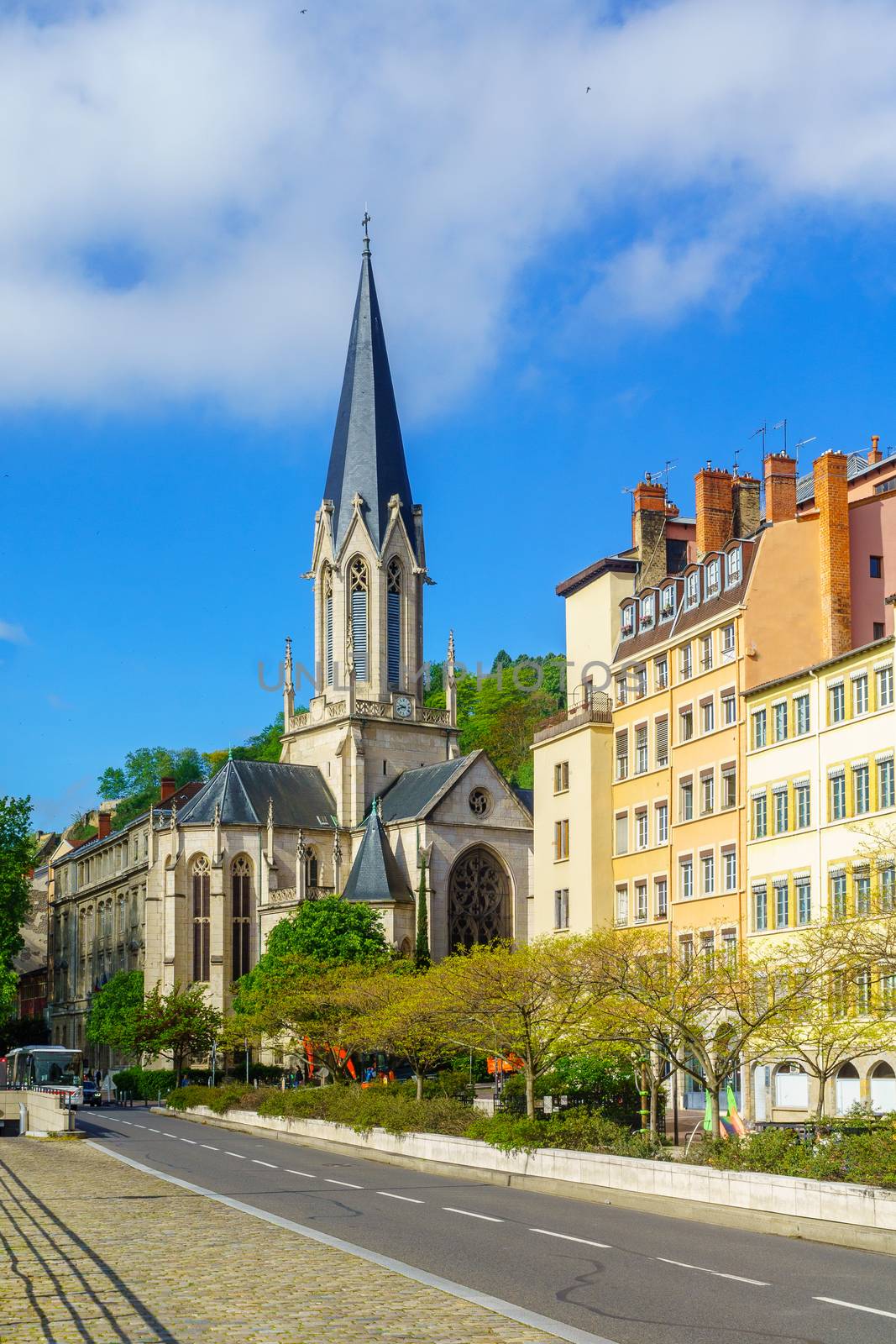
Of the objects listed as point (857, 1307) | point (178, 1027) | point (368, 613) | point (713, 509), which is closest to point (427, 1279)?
point (857, 1307)

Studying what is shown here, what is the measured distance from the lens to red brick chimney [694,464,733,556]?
5394 cm

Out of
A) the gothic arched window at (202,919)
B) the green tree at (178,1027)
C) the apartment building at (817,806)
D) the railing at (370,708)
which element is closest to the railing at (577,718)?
the apartment building at (817,806)

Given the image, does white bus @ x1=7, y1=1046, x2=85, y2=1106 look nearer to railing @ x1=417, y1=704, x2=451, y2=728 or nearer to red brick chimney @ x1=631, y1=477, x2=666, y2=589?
railing @ x1=417, y1=704, x2=451, y2=728

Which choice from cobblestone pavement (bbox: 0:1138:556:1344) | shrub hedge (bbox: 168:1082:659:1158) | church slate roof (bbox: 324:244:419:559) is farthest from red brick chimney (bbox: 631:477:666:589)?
cobblestone pavement (bbox: 0:1138:556:1344)

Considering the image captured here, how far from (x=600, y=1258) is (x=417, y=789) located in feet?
223

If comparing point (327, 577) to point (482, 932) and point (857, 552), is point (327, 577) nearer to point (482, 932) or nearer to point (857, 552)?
point (482, 932)

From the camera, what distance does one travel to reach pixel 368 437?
9425 cm

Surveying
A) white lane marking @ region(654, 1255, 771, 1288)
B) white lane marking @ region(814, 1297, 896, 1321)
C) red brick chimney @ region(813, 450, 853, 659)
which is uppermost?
red brick chimney @ region(813, 450, 853, 659)

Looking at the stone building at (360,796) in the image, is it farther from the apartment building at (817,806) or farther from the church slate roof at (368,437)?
the apartment building at (817,806)

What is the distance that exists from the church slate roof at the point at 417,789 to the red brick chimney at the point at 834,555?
3708 centimetres

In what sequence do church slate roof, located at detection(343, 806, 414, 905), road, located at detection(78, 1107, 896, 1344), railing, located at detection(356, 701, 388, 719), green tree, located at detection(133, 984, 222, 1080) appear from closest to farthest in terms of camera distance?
road, located at detection(78, 1107, 896, 1344), green tree, located at detection(133, 984, 222, 1080), church slate roof, located at detection(343, 806, 414, 905), railing, located at detection(356, 701, 388, 719)

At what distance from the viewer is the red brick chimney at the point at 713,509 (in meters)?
53.9

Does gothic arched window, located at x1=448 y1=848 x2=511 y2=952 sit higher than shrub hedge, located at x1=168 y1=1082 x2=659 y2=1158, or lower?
higher

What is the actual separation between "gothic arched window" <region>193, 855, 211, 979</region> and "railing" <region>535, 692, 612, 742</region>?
31399mm
